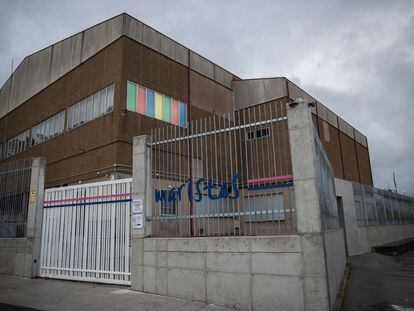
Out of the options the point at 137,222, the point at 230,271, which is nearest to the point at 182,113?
the point at 137,222

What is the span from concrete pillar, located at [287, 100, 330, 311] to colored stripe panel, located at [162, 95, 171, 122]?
13.7m

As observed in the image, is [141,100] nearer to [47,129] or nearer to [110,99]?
[110,99]

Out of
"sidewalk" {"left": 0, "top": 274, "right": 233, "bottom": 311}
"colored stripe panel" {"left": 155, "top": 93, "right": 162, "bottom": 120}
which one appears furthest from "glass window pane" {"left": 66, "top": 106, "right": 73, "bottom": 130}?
"sidewalk" {"left": 0, "top": 274, "right": 233, "bottom": 311}

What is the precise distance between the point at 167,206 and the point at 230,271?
90.2 inches

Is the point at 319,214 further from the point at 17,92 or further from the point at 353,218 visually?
the point at 17,92

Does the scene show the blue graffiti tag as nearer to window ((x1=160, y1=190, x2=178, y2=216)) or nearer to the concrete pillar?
window ((x1=160, y1=190, x2=178, y2=216))

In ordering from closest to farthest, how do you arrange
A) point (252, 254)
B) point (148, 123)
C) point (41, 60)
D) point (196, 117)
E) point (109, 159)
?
point (252, 254)
point (109, 159)
point (148, 123)
point (196, 117)
point (41, 60)

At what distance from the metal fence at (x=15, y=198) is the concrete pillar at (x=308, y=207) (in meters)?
8.92

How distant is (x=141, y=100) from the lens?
18016 millimetres

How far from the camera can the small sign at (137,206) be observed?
809 centimetres

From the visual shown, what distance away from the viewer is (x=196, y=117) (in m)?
21.7

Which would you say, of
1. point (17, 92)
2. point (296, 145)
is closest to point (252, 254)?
point (296, 145)

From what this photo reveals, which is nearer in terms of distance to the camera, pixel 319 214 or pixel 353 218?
pixel 319 214

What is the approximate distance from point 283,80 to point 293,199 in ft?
65.6
